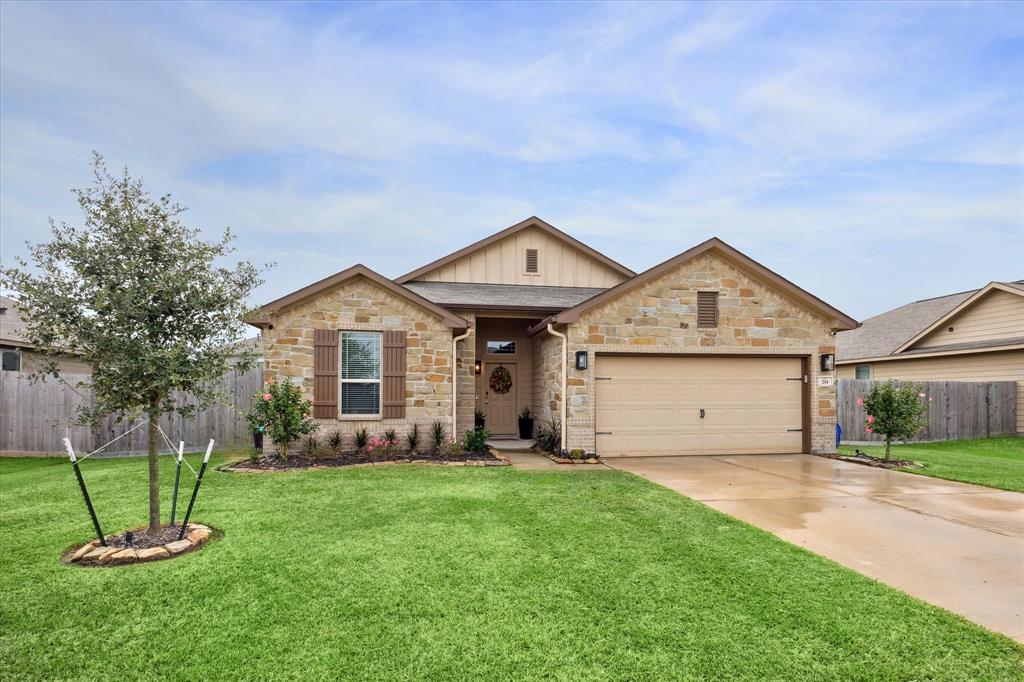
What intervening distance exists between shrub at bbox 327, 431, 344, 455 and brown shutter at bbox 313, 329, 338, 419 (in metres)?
0.37

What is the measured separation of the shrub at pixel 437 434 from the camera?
36.3 ft

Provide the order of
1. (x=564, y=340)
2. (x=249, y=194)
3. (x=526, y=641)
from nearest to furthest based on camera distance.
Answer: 1. (x=526, y=641)
2. (x=564, y=340)
3. (x=249, y=194)

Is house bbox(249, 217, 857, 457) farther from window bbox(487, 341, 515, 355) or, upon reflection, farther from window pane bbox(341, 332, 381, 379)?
window bbox(487, 341, 515, 355)

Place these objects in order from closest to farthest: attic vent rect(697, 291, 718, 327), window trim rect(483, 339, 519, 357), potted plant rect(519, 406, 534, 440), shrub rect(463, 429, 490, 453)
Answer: shrub rect(463, 429, 490, 453) → attic vent rect(697, 291, 718, 327) → potted plant rect(519, 406, 534, 440) → window trim rect(483, 339, 519, 357)

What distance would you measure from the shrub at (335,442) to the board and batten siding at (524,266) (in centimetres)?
523

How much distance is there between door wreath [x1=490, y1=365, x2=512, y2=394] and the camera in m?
14.6

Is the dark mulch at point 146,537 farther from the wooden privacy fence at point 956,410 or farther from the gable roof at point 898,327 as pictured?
the gable roof at point 898,327

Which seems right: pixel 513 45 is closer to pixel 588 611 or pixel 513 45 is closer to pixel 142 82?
pixel 142 82

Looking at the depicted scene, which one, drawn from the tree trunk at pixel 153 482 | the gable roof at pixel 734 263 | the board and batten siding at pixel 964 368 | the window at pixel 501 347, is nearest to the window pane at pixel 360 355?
the gable roof at pixel 734 263

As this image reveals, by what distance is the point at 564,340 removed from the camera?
11039mm

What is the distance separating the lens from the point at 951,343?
1856 cm

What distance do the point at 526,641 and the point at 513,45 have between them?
14.1m

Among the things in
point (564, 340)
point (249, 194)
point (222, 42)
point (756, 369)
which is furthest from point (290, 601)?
point (249, 194)

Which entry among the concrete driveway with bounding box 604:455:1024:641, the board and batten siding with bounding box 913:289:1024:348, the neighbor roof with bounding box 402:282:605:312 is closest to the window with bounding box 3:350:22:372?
the neighbor roof with bounding box 402:282:605:312
